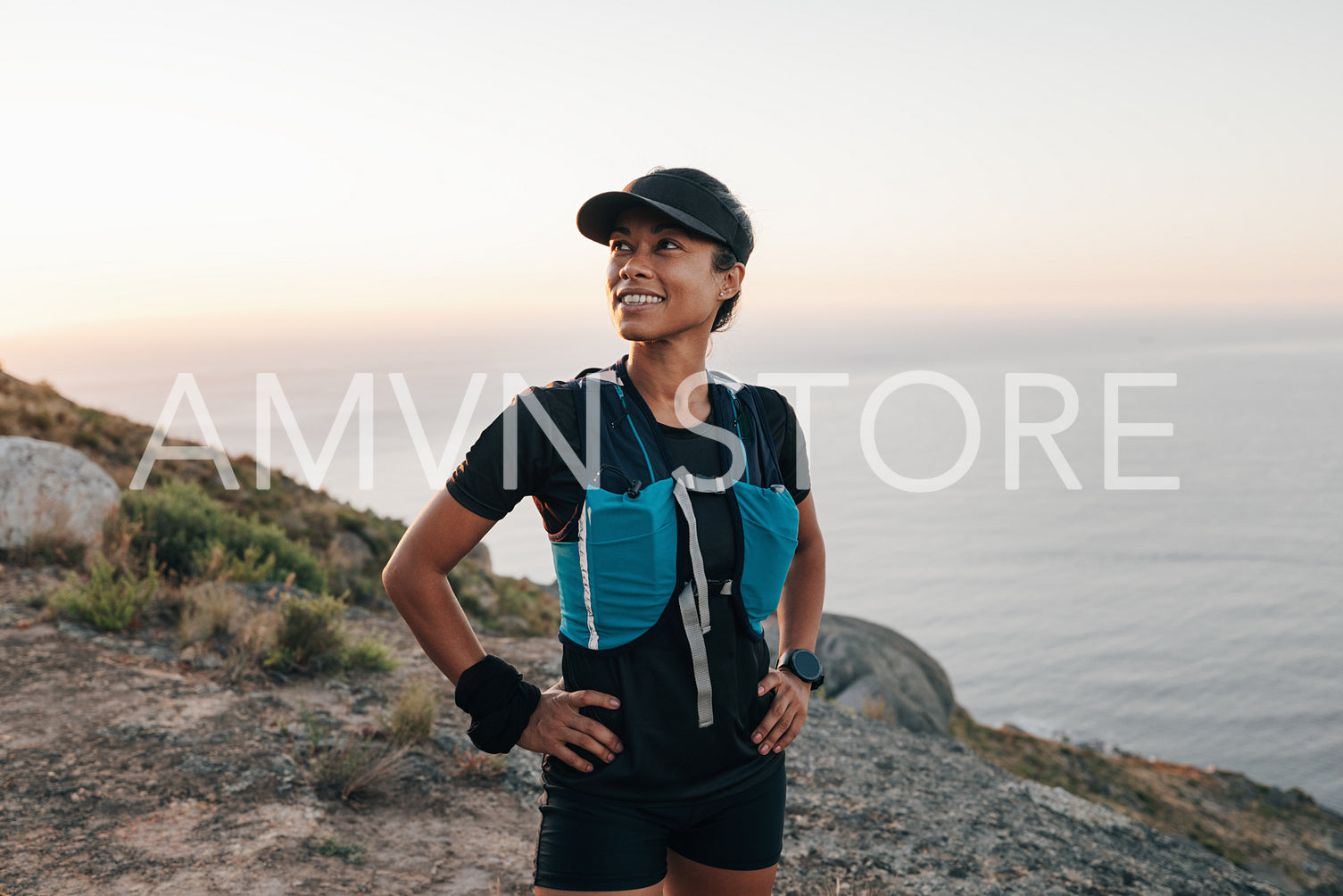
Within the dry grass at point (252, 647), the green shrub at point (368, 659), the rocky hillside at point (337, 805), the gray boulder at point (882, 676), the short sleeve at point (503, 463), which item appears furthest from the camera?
the gray boulder at point (882, 676)

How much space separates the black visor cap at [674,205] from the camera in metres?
1.91

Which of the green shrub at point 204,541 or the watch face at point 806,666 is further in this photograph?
the green shrub at point 204,541

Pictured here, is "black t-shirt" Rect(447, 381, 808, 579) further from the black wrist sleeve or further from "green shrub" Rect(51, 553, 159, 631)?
"green shrub" Rect(51, 553, 159, 631)

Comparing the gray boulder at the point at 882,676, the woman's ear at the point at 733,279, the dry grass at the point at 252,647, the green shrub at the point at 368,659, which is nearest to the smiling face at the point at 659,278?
the woman's ear at the point at 733,279

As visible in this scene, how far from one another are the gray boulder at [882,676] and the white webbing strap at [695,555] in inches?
494

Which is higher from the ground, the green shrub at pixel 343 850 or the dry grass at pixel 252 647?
the dry grass at pixel 252 647

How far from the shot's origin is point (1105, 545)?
130 meters

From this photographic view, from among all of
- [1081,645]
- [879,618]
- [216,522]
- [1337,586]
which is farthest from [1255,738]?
[216,522]

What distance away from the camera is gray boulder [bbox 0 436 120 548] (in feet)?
25.0

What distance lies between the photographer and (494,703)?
1.88 metres

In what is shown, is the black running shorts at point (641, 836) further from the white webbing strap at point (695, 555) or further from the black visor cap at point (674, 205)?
the black visor cap at point (674, 205)

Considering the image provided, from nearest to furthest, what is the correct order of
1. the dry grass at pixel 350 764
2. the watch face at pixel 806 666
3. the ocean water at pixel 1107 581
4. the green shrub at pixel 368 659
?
the watch face at pixel 806 666 → the dry grass at pixel 350 764 → the green shrub at pixel 368 659 → the ocean water at pixel 1107 581

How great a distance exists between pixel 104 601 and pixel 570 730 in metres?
6.14

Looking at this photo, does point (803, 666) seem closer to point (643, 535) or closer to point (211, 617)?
point (643, 535)
